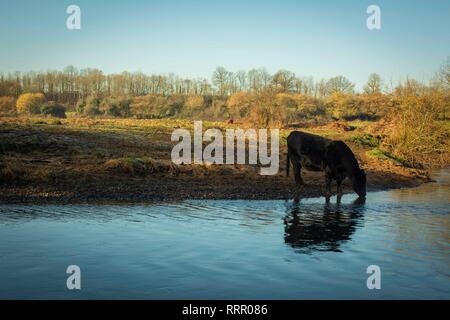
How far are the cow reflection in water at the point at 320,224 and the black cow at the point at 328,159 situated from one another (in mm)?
901

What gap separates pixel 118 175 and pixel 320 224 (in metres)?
9.67

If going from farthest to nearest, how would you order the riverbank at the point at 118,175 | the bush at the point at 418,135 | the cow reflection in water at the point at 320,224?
the bush at the point at 418,135 < the riverbank at the point at 118,175 < the cow reflection in water at the point at 320,224

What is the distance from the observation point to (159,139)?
30.7 m

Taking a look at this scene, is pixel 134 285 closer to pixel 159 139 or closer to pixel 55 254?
pixel 55 254

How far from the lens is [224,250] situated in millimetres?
10039

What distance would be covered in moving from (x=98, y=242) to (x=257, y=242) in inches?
138

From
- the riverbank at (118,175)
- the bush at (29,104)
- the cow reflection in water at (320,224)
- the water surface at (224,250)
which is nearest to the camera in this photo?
the water surface at (224,250)

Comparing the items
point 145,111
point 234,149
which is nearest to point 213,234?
point 234,149

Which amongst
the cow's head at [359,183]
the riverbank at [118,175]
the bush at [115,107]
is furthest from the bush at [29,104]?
the cow's head at [359,183]

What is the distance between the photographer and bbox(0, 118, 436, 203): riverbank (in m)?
16.8

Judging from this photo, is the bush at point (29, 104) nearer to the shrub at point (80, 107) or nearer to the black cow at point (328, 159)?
the shrub at point (80, 107)

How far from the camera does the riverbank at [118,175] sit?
16780 millimetres

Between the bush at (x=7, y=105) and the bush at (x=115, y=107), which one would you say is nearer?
the bush at (x=7, y=105)

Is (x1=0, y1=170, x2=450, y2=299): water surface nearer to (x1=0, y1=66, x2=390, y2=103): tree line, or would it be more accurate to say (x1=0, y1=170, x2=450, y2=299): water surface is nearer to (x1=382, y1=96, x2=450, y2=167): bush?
(x1=382, y1=96, x2=450, y2=167): bush
